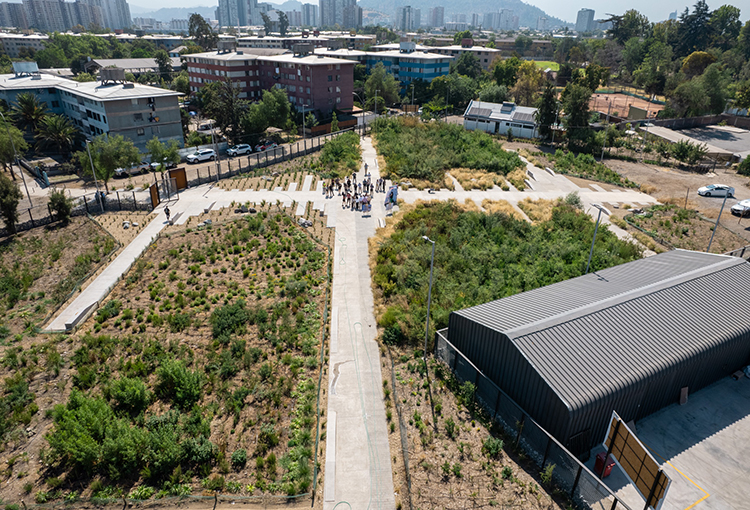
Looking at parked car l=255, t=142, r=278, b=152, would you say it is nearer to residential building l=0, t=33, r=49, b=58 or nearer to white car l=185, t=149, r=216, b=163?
white car l=185, t=149, r=216, b=163

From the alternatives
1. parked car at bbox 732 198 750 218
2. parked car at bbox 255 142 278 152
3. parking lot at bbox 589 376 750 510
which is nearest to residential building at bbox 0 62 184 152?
parked car at bbox 255 142 278 152

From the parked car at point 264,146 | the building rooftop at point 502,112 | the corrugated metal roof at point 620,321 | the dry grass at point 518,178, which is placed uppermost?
the building rooftop at point 502,112

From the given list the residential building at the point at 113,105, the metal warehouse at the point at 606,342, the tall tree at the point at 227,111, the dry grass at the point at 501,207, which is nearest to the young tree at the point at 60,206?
the residential building at the point at 113,105

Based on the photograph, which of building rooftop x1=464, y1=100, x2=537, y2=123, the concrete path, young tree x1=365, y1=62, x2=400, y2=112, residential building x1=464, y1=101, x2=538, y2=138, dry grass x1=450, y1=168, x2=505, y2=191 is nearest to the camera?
the concrete path

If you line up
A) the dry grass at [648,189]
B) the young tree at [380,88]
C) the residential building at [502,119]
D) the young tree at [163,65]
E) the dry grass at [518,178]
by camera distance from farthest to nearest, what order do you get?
the young tree at [163,65], the young tree at [380,88], the residential building at [502,119], the dry grass at [648,189], the dry grass at [518,178]

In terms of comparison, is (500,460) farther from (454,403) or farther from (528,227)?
(528,227)

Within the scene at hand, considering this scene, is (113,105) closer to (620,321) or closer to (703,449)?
(620,321)

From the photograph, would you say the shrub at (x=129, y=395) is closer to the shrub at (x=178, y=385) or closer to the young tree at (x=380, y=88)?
the shrub at (x=178, y=385)
